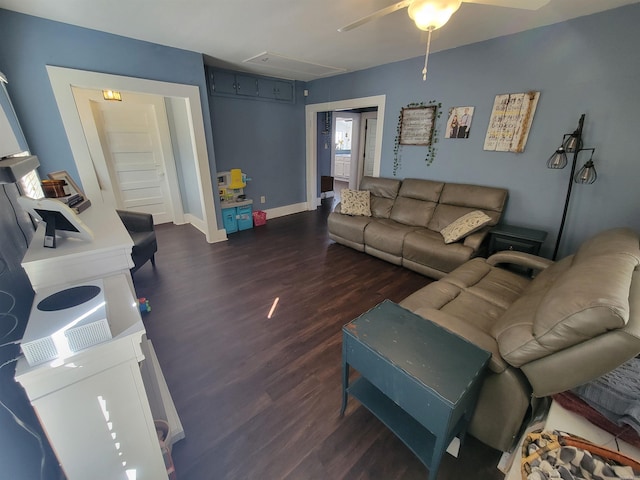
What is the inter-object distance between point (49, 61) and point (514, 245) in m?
4.94

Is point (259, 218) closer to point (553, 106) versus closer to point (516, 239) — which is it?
point (516, 239)

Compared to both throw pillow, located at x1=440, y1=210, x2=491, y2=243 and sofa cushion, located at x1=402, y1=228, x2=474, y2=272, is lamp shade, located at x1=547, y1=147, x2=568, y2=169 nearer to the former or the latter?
throw pillow, located at x1=440, y1=210, x2=491, y2=243

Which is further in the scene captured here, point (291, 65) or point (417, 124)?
point (291, 65)

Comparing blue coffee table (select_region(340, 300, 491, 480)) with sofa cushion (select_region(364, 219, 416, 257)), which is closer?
blue coffee table (select_region(340, 300, 491, 480))

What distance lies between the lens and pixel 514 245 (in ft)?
8.76

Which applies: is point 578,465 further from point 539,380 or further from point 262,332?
point 262,332

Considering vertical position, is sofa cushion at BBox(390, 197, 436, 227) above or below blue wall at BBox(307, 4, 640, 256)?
below

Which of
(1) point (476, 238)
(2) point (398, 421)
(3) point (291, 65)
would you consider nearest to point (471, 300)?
(2) point (398, 421)

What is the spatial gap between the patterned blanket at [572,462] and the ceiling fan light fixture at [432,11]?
2.06 m

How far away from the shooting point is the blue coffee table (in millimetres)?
1053

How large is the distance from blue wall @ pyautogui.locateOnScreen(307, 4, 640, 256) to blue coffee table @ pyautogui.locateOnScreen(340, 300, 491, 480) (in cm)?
245

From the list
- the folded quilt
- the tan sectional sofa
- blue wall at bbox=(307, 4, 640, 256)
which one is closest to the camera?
the folded quilt

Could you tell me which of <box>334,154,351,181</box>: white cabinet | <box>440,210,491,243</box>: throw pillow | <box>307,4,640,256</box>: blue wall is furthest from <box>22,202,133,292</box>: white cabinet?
<box>334,154,351,181</box>: white cabinet

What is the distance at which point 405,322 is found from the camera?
4.56 feet
